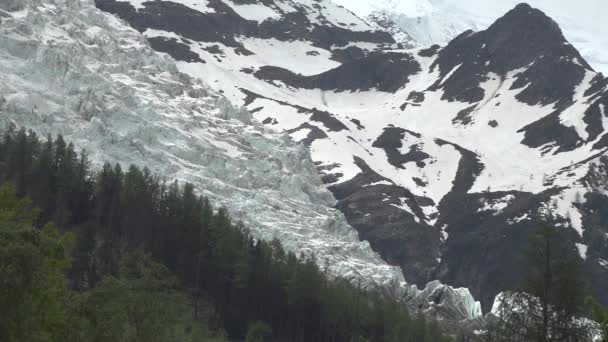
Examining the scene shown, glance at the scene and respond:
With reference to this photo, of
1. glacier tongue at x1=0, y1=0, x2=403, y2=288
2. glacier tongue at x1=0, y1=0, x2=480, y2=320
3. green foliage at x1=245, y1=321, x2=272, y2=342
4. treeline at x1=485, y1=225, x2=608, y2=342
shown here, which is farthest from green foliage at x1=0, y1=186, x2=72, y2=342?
glacier tongue at x1=0, y1=0, x2=403, y2=288

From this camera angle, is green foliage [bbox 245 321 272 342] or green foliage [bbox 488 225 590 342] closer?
green foliage [bbox 488 225 590 342]

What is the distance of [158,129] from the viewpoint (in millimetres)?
143000

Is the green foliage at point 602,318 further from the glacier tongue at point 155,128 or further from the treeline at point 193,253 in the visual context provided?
the glacier tongue at point 155,128

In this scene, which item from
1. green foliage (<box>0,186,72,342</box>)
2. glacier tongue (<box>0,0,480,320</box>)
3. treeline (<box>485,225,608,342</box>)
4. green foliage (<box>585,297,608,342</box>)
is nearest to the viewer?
green foliage (<box>585,297,608,342</box>)

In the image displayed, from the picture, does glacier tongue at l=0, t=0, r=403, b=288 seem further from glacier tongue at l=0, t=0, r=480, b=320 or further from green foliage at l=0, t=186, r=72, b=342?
green foliage at l=0, t=186, r=72, b=342

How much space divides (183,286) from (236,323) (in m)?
6.22

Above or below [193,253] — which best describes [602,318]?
above

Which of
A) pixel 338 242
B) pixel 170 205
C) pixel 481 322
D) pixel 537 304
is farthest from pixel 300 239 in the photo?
pixel 537 304

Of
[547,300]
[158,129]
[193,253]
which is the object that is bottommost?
[193,253]

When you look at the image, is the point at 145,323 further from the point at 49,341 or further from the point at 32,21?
the point at 32,21

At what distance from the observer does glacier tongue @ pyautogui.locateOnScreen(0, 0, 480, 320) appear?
133875 mm

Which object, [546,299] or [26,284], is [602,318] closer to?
[546,299]

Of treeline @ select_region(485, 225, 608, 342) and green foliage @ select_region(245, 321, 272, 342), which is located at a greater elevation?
treeline @ select_region(485, 225, 608, 342)

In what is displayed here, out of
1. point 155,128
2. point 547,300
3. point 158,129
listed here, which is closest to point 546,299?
point 547,300
